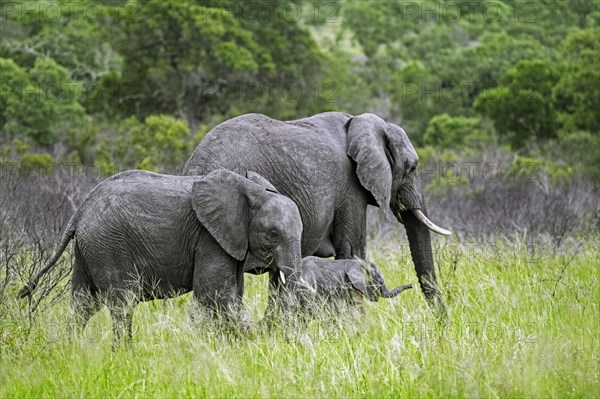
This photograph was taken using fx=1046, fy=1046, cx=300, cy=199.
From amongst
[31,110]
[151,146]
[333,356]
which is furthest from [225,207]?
[31,110]

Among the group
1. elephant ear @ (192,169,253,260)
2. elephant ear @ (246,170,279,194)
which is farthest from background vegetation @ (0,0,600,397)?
elephant ear @ (246,170,279,194)

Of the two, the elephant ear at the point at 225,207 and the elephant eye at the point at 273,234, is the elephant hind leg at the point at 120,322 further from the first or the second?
the elephant eye at the point at 273,234

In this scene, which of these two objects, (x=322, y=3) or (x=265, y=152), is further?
(x=322, y=3)

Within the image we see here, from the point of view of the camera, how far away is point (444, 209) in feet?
49.3

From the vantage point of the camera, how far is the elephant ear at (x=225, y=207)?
6.52 meters

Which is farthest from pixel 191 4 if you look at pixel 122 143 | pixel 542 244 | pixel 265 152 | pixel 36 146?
pixel 265 152

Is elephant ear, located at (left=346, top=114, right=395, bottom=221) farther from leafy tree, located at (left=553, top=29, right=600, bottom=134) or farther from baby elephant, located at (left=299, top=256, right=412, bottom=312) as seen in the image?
leafy tree, located at (left=553, top=29, right=600, bottom=134)

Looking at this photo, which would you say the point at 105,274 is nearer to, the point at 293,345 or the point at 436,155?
the point at 293,345

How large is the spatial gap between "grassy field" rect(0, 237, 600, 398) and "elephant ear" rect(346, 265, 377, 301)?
0.41 feet

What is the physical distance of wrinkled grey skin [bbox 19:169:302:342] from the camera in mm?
6402

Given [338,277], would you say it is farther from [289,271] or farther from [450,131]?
[450,131]

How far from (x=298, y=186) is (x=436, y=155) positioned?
16231 millimetres

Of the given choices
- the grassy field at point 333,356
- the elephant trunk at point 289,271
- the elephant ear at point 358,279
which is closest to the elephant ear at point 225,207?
the elephant trunk at point 289,271

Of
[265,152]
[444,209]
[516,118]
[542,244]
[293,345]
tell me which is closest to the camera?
[293,345]
